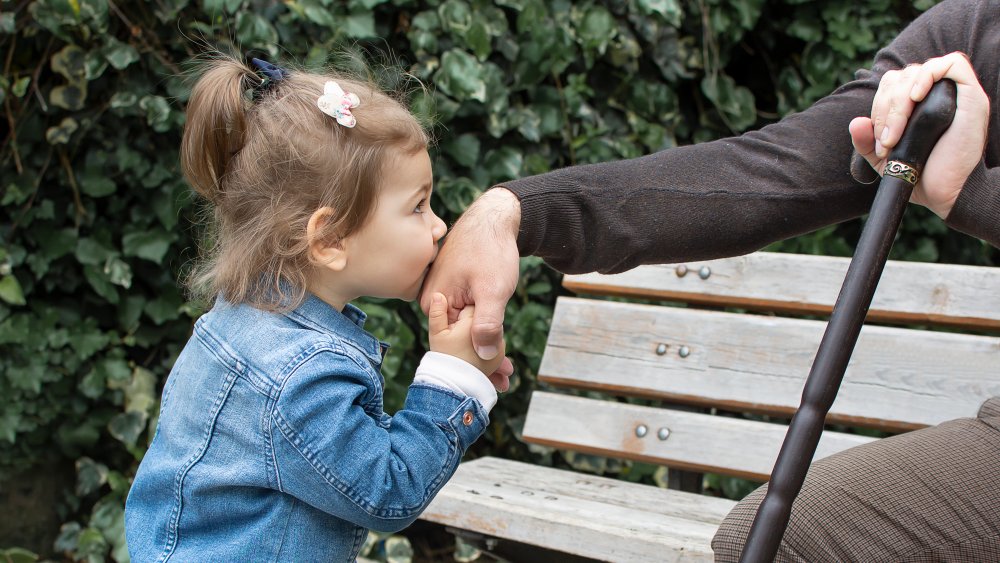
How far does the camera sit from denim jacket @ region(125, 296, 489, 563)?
123 centimetres

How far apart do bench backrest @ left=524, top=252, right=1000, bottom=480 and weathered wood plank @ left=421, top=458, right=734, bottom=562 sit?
146 millimetres

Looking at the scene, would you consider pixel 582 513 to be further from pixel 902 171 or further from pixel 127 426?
pixel 127 426

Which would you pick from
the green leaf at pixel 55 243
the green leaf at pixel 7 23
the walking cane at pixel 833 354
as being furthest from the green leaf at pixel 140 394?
the walking cane at pixel 833 354

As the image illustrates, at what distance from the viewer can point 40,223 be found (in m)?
2.63

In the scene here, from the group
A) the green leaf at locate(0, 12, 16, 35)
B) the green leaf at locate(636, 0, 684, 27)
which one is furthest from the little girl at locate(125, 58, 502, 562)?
the green leaf at locate(636, 0, 684, 27)

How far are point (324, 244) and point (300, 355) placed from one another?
0.52ft

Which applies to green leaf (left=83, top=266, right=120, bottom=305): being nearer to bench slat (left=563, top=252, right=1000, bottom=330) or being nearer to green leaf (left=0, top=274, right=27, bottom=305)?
green leaf (left=0, top=274, right=27, bottom=305)

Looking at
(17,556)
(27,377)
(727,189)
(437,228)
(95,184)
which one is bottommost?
(17,556)

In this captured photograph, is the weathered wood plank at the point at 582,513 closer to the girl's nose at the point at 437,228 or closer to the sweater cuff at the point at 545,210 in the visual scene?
the sweater cuff at the point at 545,210

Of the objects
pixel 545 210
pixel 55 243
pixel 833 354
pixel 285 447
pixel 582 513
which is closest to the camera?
pixel 833 354

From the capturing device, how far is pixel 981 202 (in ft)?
4.53

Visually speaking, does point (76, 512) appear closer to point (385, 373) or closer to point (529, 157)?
point (385, 373)

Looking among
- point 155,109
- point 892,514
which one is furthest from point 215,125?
point 155,109

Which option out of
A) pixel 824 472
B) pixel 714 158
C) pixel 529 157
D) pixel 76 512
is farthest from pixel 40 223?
pixel 824 472
